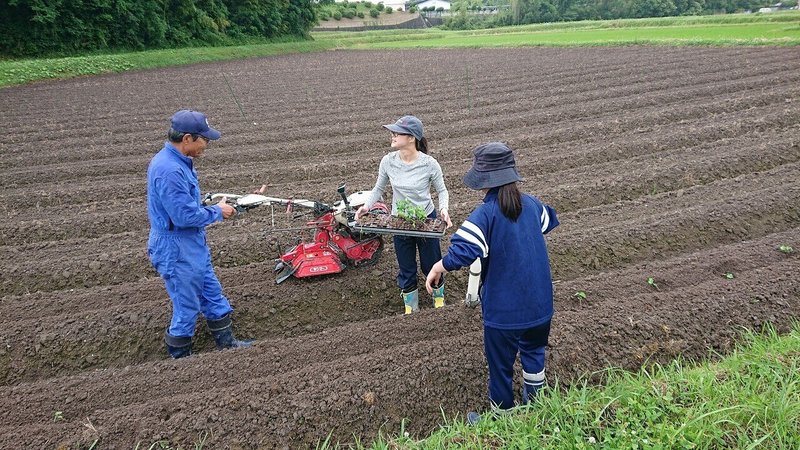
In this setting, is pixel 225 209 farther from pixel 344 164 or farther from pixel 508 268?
pixel 344 164

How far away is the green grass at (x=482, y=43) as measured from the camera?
77.3 ft

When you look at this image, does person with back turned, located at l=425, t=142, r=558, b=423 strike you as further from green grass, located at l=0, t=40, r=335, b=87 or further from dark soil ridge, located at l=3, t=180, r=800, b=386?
green grass, located at l=0, t=40, r=335, b=87

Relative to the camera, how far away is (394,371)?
3.83 metres

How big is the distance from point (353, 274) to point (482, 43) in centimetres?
3611

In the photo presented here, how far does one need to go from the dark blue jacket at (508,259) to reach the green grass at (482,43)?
24.2m

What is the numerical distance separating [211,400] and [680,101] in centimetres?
1307

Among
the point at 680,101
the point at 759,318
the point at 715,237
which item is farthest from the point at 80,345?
the point at 680,101

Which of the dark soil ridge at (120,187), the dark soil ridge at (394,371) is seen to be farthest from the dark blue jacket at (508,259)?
the dark soil ridge at (120,187)

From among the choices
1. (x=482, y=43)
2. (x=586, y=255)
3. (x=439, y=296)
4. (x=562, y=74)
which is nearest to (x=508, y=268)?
(x=439, y=296)

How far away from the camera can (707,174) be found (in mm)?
7715

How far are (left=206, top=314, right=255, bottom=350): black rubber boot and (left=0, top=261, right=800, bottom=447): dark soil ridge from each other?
28 centimetres

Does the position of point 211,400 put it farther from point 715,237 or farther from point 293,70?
point 293,70

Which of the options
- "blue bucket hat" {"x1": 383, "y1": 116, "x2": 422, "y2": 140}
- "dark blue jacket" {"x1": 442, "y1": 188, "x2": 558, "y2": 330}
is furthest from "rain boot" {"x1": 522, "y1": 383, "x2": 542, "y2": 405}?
"blue bucket hat" {"x1": 383, "y1": 116, "x2": 422, "y2": 140}

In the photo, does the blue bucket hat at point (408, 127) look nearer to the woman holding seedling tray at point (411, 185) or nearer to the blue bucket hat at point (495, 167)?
the woman holding seedling tray at point (411, 185)
